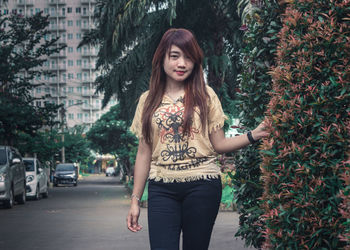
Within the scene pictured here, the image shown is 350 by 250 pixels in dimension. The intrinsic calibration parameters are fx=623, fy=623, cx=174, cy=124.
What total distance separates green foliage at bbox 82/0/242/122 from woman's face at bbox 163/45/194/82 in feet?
38.1

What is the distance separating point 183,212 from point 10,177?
14042mm

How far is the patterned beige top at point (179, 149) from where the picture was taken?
3.43m

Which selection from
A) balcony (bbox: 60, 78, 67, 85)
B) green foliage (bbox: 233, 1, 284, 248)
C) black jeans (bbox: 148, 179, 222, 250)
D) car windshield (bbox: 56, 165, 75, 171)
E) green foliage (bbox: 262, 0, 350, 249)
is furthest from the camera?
balcony (bbox: 60, 78, 67, 85)

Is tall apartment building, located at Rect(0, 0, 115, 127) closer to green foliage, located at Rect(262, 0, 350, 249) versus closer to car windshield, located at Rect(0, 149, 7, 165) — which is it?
car windshield, located at Rect(0, 149, 7, 165)

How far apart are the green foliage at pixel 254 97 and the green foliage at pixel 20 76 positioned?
18.0m

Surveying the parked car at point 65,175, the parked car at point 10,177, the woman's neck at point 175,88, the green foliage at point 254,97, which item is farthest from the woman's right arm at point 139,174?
the parked car at point 65,175

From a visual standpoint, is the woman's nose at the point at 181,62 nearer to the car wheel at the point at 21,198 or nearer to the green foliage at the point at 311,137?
the green foliage at the point at 311,137

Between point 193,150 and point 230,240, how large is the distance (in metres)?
5.94

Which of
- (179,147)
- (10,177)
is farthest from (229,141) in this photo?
(10,177)

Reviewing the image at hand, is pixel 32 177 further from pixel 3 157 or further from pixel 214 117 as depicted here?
pixel 214 117

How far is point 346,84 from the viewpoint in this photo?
3.24 m

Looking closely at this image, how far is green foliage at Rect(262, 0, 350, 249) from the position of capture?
10.5 ft

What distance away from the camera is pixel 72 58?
127 metres

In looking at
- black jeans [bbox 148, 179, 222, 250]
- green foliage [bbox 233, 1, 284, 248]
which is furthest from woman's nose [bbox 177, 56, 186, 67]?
green foliage [bbox 233, 1, 284, 248]
